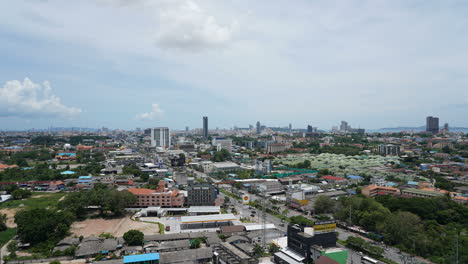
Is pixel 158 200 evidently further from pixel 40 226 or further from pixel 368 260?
pixel 368 260

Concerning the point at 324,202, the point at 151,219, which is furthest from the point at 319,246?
the point at 151,219

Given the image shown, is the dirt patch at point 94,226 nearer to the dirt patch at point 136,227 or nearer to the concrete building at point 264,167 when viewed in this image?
the dirt patch at point 136,227

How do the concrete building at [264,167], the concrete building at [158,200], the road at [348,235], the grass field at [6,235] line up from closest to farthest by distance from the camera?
the road at [348,235] < the grass field at [6,235] < the concrete building at [158,200] < the concrete building at [264,167]

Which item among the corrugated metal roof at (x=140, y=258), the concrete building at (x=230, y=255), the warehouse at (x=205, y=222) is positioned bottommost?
the warehouse at (x=205, y=222)

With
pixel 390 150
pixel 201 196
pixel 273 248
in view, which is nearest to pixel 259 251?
pixel 273 248

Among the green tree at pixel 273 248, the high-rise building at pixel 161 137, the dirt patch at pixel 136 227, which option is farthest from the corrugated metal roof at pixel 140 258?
the high-rise building at pixel 161 137

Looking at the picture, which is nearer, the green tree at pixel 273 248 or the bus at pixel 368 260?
the bus at pixel 368 260
